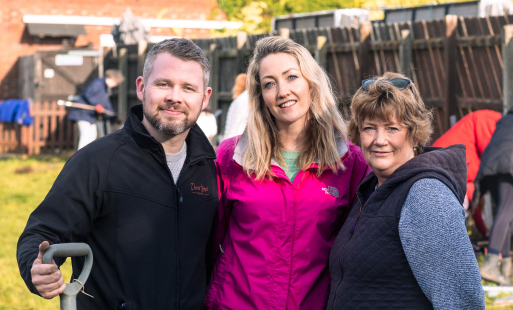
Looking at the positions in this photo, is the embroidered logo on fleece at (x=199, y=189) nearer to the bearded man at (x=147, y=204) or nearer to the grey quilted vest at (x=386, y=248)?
the bearded man at (x=147, y=204)

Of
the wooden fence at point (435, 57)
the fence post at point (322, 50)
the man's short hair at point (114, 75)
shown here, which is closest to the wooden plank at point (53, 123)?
the man's short hair at point (114, 75)

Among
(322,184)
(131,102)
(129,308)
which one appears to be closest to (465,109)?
(322,184)

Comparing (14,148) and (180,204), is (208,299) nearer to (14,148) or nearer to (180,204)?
(180,204)

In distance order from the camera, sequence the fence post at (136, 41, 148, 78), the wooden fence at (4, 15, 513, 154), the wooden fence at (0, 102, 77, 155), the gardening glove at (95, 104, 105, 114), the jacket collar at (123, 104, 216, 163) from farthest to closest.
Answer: the wooden fence at (0, 102, 77, 155) → the fence post at (136, 41, 148, 78) → the gardening glove at (95, 104, 105, 114) → the wooden fence at (4, 15, 513, 154) → the jacket collar at (123, 104, 216, 163)

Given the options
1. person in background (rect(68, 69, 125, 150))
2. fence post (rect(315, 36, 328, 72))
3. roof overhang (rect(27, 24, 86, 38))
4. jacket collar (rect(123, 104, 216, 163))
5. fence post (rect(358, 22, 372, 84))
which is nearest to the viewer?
jacket collar (rect(123, 104, 216, 163))

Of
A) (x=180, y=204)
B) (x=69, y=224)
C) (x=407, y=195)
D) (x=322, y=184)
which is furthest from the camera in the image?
(x=322, y=184)

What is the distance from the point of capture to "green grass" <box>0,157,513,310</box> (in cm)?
566

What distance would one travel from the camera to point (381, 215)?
234 centimetres

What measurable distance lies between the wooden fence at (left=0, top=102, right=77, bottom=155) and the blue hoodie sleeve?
48.5ft

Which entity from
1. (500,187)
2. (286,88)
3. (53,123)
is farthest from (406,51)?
(53,123)

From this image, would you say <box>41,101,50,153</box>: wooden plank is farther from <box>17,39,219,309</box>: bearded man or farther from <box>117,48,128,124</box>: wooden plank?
<box>17,39,219,309</box>: bearded man

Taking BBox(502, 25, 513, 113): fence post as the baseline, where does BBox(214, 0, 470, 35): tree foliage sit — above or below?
above

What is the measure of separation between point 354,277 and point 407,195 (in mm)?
426

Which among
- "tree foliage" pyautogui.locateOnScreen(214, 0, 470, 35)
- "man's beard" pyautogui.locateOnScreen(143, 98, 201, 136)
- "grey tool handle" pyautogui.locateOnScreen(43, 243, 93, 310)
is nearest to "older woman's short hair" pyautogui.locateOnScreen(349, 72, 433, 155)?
"man's beard" pyautogui.locateOnScreen(143, 98, 201, 136)
